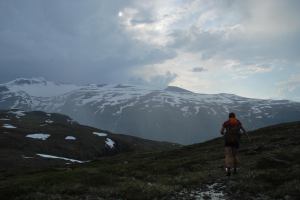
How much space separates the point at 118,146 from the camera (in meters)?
169

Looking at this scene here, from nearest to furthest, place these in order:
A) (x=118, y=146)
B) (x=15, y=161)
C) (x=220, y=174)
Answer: (x=220, y=174) < (x=15, y=161) < (x=118, y=146)

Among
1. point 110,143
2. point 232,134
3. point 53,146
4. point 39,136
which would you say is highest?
point 232,134

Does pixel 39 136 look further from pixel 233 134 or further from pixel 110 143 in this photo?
pixel 233 134

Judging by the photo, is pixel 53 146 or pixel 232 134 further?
pixel 53 146

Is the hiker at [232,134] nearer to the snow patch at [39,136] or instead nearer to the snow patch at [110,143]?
the snow patch at [39,136]

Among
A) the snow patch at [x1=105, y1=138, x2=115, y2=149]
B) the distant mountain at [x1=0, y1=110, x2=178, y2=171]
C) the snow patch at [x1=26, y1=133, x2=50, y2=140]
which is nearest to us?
the distant mountain at [x1=0, y1=110, x2=178, y2=171]

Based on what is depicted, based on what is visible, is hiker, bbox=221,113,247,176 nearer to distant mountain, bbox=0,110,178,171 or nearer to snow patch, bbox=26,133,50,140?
distant mountain, bbox=0,110,178,171

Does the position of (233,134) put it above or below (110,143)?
above

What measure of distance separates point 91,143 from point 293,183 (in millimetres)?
142649

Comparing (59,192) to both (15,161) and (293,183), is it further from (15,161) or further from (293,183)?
(15,161)

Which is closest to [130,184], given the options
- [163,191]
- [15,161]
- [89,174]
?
[163,191]

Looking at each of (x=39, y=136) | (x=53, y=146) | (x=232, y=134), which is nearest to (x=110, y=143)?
(x=53, y=146)

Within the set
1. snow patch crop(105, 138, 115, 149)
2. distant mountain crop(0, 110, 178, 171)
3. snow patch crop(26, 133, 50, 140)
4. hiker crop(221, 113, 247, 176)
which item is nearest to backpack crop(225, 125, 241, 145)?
hiker crop(221, 113, 247, 176)

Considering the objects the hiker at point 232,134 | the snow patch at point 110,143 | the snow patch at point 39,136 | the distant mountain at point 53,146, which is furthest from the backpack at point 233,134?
the snow patch at point 110,143
